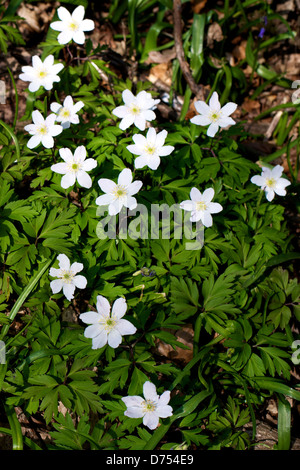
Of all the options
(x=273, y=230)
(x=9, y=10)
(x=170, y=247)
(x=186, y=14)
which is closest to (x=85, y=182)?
(x=170, y=247)

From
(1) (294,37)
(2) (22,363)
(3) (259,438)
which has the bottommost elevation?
(3) (259,438)

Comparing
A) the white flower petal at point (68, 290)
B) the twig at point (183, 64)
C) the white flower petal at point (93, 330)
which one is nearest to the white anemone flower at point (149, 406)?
the white flower petal at point (93, 330)

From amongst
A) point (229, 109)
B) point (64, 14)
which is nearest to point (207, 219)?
point (229, 109)

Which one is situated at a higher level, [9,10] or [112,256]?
[9,10]

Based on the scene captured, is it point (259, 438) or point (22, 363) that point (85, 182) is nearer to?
point (22, 363)

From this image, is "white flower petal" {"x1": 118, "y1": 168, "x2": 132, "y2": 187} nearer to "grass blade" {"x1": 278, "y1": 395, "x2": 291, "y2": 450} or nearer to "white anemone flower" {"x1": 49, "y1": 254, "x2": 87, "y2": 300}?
"white anemone flower" {"x1": 49, "y1": 254, "x2": 87, "y2": 300}

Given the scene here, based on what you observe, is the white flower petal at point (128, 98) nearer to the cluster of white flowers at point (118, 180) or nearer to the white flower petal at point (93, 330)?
the cluster of white flowers at point (118, 180)
